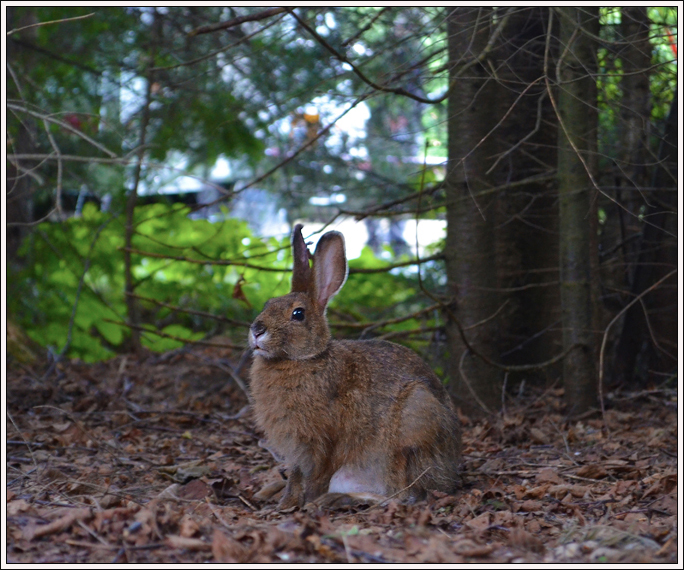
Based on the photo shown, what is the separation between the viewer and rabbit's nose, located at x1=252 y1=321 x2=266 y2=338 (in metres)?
3.99

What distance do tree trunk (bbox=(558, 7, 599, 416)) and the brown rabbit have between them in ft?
5.50

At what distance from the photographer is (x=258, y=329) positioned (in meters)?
4.00

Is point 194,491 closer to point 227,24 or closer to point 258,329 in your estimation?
point 258,329

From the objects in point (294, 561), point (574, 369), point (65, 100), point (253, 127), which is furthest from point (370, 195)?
point (294, 561)

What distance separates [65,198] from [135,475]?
22.8 feet

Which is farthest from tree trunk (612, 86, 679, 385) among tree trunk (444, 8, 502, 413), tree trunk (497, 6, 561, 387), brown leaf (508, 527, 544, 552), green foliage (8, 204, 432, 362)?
brown leaf (508, 527, 544, 552)

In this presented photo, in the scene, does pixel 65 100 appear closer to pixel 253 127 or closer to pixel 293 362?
pixel 253 127

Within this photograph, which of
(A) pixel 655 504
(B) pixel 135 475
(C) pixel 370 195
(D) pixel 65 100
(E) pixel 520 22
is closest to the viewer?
(A) pixel 655 504

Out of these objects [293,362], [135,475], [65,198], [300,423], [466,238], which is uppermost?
[65,198]

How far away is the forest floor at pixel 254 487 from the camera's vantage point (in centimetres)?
296

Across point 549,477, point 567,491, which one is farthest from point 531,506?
point 549,477

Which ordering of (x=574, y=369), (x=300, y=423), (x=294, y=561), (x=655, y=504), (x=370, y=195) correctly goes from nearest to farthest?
(x=294, y=561) < (x=655, y=504) < (x=300, y=423) < (x=574, y=369) < (x=370, y=195)

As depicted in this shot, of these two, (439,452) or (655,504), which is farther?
(439,452)

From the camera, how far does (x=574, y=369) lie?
551 cm
